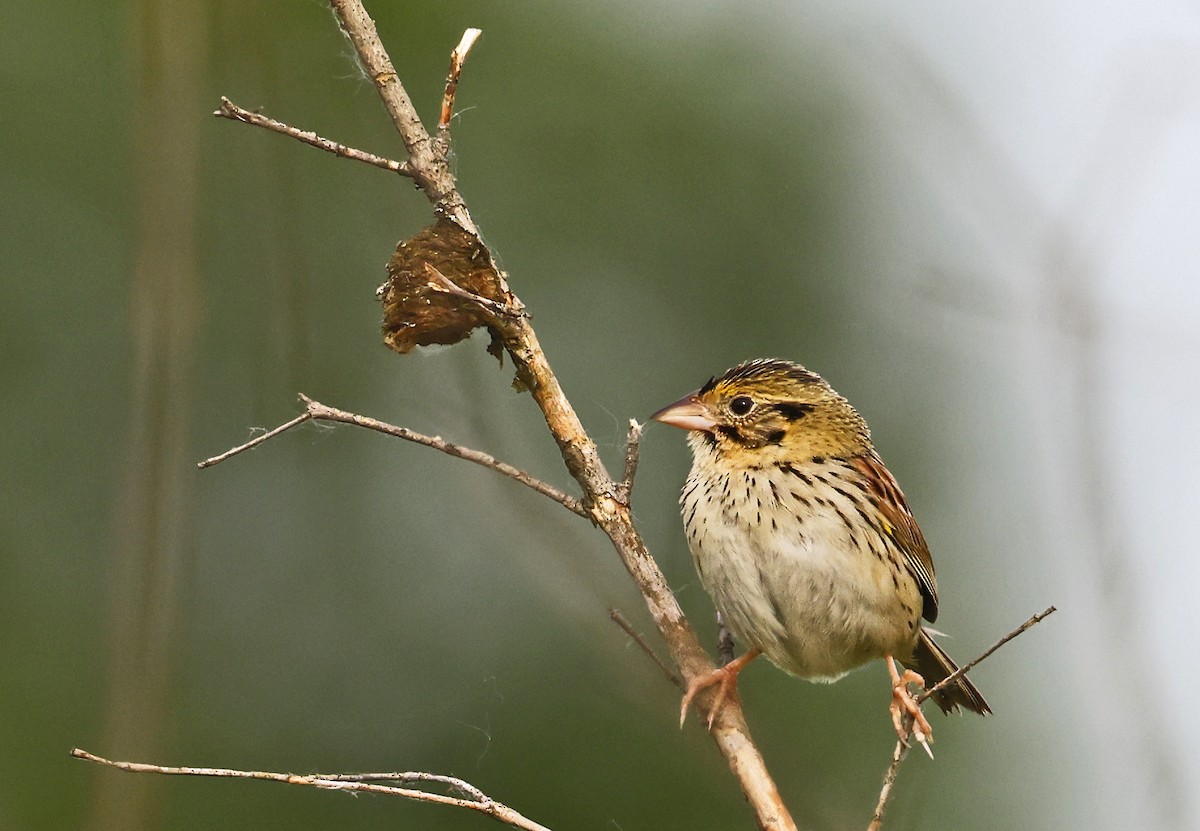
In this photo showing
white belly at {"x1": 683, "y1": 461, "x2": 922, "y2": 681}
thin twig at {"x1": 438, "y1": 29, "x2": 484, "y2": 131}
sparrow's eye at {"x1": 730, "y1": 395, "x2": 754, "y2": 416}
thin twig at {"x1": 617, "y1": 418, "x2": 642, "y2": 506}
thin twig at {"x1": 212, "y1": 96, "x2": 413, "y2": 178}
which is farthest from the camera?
sparrow's eye at {"x1": 730, "y1": 395, "x2": 754, "y2": 416}

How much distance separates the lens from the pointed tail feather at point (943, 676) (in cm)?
393

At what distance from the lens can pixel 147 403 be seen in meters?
3.06

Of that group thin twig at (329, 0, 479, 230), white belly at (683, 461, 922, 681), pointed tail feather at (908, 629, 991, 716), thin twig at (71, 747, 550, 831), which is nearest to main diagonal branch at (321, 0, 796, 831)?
thin twig at (329, 0, 479, 230)

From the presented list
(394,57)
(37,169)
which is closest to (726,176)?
(394,57)

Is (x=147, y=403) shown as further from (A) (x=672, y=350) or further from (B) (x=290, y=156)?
(A) (x=672, y=350)

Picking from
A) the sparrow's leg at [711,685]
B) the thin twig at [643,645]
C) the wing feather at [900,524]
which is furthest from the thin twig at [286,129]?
the wing feather at [900,524]

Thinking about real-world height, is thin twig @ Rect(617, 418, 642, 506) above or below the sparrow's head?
below

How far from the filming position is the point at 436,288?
279cm

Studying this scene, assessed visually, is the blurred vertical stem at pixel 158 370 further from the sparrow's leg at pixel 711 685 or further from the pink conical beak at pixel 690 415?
the pink conical beak at pixel 690 415

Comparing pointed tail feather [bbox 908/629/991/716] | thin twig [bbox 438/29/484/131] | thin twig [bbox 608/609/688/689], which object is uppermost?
thin twig [bbox 438/29/484/131]

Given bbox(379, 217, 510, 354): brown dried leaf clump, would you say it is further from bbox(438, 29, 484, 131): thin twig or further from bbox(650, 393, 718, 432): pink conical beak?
bbox(650, 393, 718, 432): pink conical beak

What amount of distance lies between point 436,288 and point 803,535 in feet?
4.57

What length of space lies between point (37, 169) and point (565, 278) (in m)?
4.88

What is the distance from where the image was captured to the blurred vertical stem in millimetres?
2936
